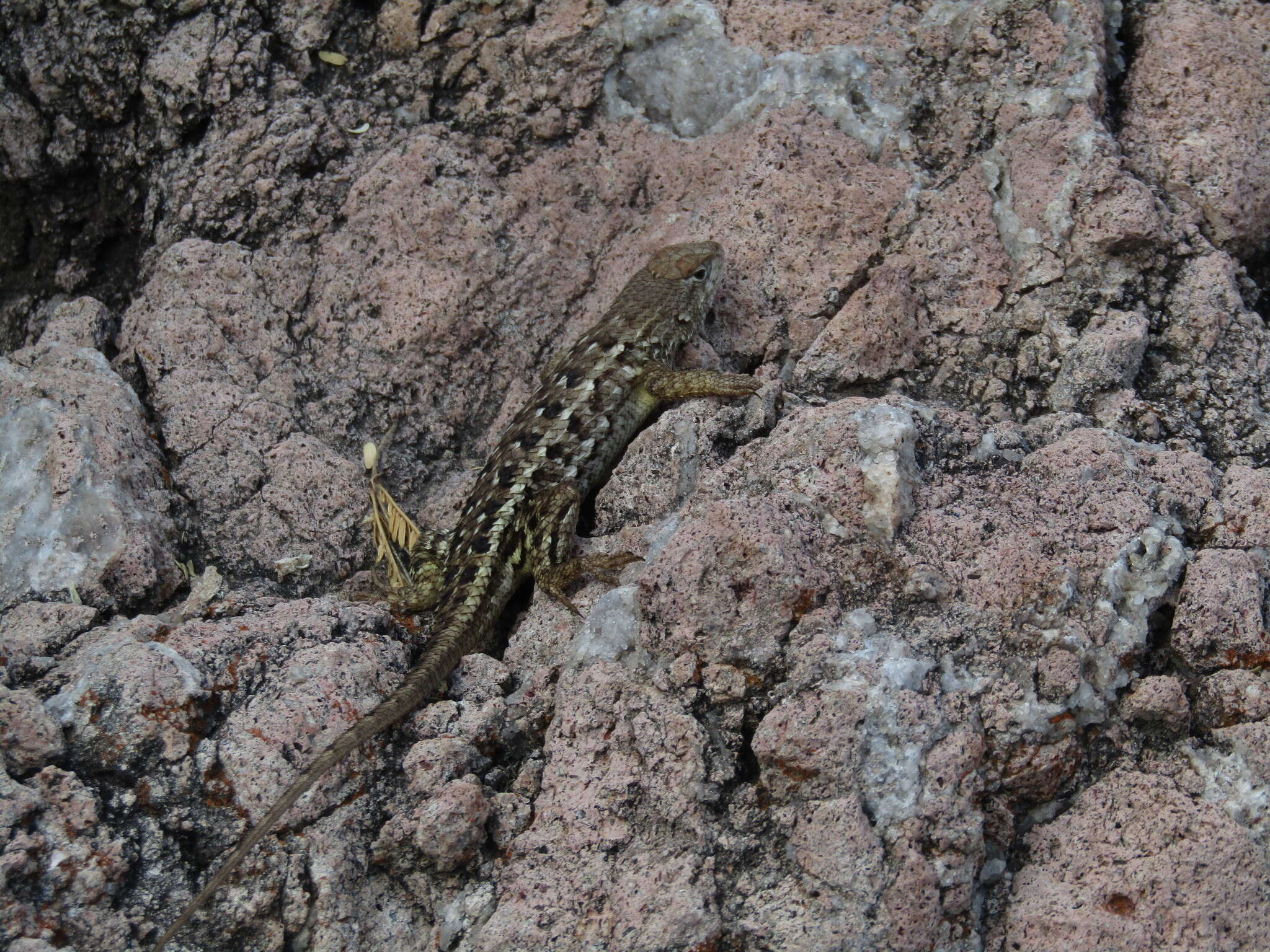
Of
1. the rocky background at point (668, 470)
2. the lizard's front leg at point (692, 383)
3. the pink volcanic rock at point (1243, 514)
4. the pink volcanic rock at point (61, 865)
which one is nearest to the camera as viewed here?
the pink volcanic rock at point (61, 865)

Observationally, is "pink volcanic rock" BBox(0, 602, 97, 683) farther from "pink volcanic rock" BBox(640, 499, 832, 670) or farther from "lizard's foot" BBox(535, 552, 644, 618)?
"pink volcanic rock" BBox(640, 499, 832, 670)

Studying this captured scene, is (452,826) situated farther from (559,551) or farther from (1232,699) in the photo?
(1232,699)

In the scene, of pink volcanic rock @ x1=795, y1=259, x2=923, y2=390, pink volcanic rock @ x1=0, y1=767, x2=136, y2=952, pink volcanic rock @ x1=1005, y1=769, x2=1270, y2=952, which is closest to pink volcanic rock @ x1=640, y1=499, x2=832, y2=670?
pink volcanic rock @ x1=1005, y1=769, x2=1270, y2=952

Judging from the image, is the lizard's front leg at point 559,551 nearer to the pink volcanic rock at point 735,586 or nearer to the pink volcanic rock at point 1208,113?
the pink volcanic rock at point 735,586

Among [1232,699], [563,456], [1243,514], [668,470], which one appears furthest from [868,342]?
[1232,699]

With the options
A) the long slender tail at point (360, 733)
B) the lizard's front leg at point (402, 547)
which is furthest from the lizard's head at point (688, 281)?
the long slender tail at point (360, 733)

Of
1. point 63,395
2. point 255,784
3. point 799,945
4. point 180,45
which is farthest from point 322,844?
point 180,45

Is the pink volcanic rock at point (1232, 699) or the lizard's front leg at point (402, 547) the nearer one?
the pink volcanic rock at point (1232, 699)
